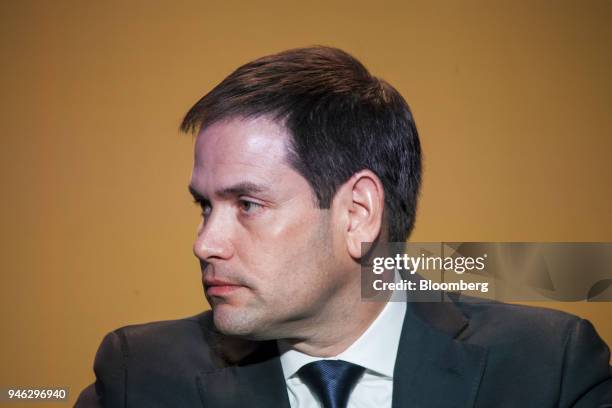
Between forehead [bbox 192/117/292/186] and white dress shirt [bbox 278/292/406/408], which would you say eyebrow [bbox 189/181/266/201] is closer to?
forehead [bbox 192/117/292/186]

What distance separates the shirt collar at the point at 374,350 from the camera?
5.28 ft

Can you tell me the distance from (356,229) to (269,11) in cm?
95

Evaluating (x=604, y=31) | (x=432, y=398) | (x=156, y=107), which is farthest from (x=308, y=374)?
(x=604, y=31)

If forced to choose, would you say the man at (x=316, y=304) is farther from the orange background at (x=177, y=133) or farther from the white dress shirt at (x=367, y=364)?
the orange background at (x=177, y=133)

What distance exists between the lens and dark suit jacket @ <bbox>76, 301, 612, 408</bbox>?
1.59 m

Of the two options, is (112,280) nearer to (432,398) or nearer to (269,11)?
(269,11)

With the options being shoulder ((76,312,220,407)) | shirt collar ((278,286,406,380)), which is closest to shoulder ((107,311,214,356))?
shoulder ((76,312,220,407))

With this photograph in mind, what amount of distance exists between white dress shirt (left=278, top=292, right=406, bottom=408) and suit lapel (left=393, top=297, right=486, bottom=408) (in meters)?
0.03

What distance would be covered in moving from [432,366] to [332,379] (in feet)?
0.62

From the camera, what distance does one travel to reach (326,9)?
2.34 meters

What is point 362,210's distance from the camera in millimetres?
1594

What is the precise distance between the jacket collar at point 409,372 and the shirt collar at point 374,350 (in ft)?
0.06

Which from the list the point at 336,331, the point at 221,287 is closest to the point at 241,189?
the point at 221,287

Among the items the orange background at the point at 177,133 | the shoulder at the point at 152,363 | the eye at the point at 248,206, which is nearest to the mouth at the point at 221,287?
the eye at the point at 248,206
